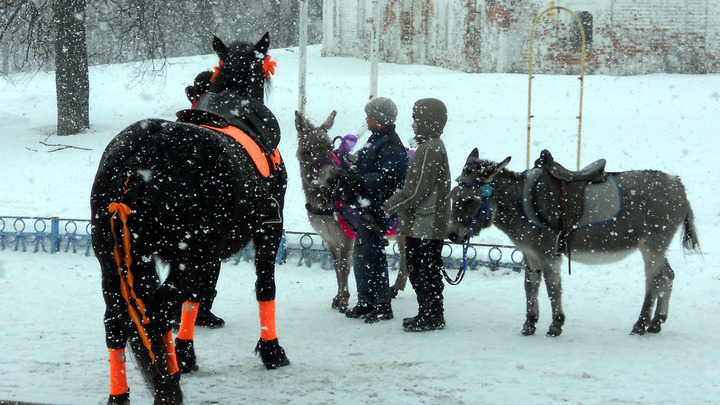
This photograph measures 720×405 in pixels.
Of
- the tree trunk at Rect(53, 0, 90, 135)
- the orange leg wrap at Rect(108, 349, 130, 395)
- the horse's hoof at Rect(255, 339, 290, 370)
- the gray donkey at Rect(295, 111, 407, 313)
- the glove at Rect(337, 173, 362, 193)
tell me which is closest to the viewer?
the orange leg wrap at Rect(108, 349, 130, 395)


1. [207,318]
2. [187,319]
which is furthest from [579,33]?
[187,319]

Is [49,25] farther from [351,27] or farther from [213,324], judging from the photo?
[351,27]

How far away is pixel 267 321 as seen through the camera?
17.5 ft

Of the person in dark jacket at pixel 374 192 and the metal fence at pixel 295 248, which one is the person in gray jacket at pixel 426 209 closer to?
the person in dark jacket at pixel 374 192

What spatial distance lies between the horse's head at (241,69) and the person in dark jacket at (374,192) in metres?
1.31

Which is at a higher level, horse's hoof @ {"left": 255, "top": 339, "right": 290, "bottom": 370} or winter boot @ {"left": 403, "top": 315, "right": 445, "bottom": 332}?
horse's hoof @ {"left": 255, "top": 339, "right": 290, "bottom": 370}

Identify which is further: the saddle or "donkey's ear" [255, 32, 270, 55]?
the saddle

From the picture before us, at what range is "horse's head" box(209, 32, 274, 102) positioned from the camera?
5.45 meters

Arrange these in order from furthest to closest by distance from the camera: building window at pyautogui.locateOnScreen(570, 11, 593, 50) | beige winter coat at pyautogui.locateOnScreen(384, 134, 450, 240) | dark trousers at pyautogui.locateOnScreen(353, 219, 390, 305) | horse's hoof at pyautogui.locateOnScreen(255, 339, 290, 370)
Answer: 1. building window at pyautogui.locateOnScreen(570, 11, 593, 50)
2. dark trousers at pyautogui.locateOnScreen(353, 219, 390, 305)
3. beige winter coat at pyautogui.locateOnScreen(384, 134, 450, 240)
4. horse's hoof at pyautogui.locateOnScreen(255, 339, 290, 370)

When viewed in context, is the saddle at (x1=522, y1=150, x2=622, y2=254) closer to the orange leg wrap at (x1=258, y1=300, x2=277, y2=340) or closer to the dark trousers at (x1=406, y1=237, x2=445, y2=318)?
the dark trousers at (x1=406, y1=237, x2=445, y2=318)

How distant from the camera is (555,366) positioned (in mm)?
5316

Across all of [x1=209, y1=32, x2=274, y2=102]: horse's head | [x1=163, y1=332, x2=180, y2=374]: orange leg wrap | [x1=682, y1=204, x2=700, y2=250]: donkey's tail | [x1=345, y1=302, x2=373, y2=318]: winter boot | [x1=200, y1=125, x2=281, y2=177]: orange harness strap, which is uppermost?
[x1=209, y1=32, x2=274, y2=102]: horse's head

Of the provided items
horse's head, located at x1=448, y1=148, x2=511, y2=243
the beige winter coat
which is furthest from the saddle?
the beige winter coat

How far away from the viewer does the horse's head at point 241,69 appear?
5449 millimetres
